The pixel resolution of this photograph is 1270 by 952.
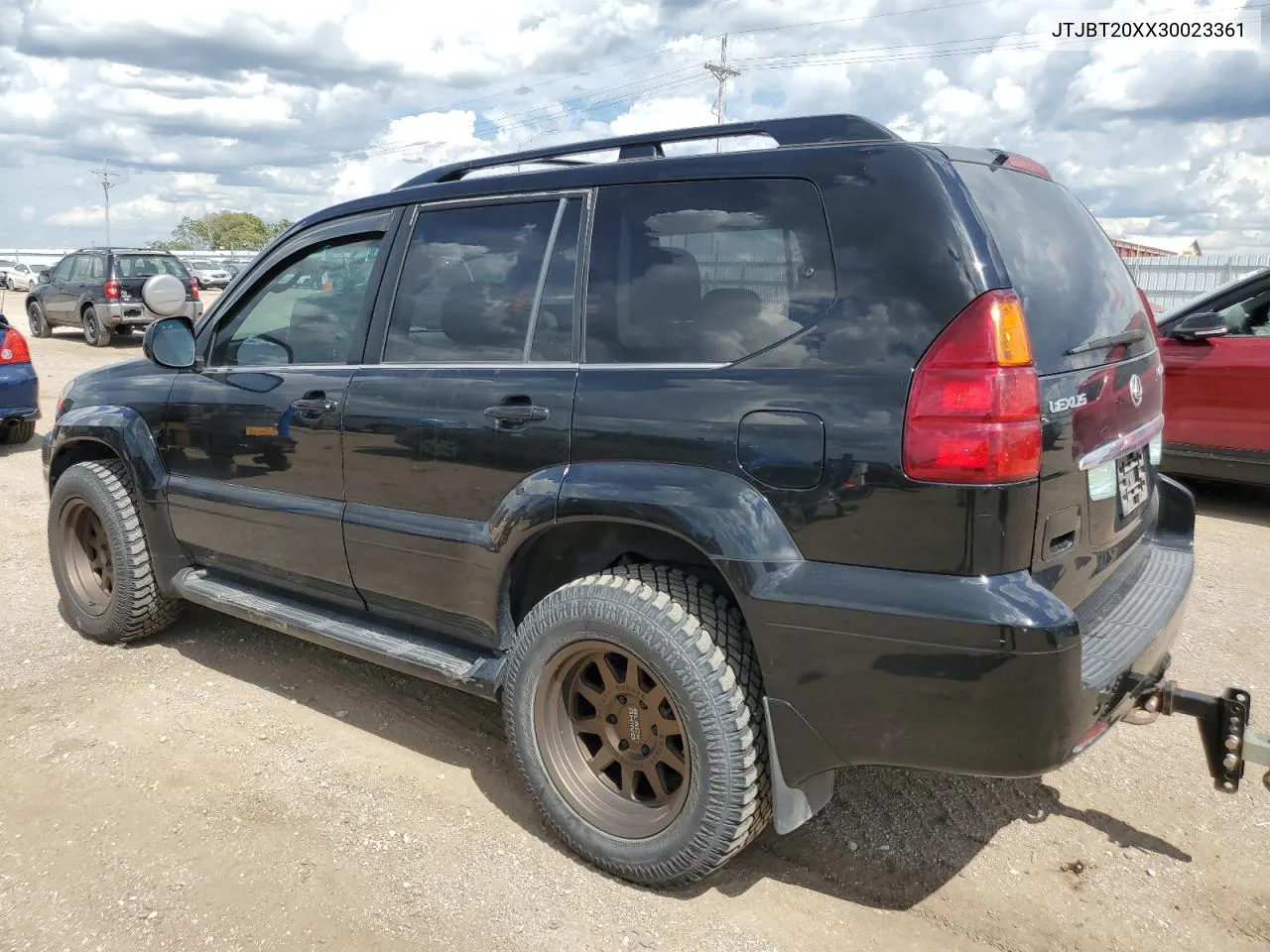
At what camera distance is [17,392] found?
352 inches

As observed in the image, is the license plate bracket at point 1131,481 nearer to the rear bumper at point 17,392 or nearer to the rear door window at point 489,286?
the rear door window at point 489,286

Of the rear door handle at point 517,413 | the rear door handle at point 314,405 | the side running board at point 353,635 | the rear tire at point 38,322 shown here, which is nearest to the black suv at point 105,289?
the rear tire at point 38,322

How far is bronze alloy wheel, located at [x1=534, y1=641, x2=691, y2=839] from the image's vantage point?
270 cm

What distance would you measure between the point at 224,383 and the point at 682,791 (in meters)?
2.40

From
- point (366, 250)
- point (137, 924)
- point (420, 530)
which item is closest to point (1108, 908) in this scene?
point (420, 530)

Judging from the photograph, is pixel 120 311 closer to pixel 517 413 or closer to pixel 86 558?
pixel 86 558

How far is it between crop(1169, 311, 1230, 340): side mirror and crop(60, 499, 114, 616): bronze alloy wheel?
6.42 metres

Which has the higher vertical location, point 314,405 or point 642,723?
point 314,405

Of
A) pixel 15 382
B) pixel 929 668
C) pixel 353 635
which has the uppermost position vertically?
pixel 15 382

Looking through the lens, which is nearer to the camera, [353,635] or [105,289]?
[353,635]

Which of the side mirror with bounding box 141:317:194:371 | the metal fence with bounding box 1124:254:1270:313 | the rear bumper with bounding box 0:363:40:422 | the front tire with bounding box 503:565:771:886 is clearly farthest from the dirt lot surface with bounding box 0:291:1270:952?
the metal fence with bounding box 1124:254:1270:313

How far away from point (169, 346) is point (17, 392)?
6.25m

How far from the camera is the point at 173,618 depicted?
447 cm

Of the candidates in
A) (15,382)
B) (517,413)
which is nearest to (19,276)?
(15,382)
